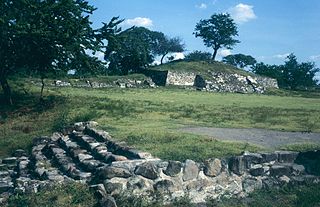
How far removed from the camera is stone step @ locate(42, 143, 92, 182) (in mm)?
7625

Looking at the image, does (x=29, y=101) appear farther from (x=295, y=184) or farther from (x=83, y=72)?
(x=295, y=184)

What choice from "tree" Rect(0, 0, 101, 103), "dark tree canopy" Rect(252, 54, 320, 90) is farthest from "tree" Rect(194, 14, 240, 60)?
"tree" Rect(0, 0, 101, 103)

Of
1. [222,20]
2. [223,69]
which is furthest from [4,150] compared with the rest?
[222,20]

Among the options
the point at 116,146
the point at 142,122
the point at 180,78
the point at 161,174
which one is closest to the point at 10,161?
the point at 116,146

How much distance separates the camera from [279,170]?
26.1ft

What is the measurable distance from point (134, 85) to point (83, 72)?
2087 cm

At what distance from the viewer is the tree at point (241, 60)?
87812 millimetres

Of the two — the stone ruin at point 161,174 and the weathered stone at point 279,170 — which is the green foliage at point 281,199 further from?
the weathered stone at point 279,170

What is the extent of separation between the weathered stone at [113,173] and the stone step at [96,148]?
2.53 feet

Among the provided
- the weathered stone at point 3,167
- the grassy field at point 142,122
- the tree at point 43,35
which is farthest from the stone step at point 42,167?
the tree at point 43,35

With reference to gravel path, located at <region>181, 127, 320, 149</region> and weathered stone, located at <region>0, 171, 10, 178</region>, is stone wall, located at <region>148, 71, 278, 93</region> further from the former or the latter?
weathered stone, located at <region>0, 171, 10, 178</region>

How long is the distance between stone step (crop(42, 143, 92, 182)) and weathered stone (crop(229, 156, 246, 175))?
2.76 metres

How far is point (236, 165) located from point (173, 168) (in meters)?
1.31

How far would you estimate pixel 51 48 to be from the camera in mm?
16391
